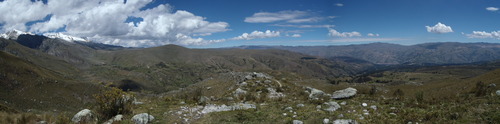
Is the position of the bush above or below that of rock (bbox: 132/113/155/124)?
above

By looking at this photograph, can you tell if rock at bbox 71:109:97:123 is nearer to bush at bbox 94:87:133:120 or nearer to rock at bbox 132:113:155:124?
bush at bbox 94:87:133:120

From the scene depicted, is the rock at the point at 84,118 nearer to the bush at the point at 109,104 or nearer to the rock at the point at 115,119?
the bush at the point at 109,104

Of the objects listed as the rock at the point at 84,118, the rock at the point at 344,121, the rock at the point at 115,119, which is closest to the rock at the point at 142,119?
the rock at the point at 115,119

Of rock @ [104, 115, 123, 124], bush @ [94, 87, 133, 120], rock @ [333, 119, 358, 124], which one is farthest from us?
bush @ [94, 87, 133, 120]

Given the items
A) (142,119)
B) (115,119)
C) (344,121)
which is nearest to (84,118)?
(115,119)

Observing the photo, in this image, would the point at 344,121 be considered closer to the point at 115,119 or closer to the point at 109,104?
the point at 115,119

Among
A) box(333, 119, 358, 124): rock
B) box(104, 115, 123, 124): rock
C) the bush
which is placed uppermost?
the bush

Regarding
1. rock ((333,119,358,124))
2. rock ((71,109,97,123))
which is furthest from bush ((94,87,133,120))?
rock ((333,119,358,124))

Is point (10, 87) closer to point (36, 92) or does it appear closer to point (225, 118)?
point (36, 92)

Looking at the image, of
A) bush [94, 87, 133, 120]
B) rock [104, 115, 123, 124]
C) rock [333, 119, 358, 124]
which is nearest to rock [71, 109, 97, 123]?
bush [94, 87, 133, 120]

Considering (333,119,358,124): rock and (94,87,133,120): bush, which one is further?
(94,87,133,120): bush

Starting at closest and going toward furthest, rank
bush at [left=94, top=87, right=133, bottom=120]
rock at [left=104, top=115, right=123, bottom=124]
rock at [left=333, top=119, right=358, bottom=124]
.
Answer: rock at [left=333, top=119, right=358, bottom=124], rock at [left=104, top=115, right=123, bottom=124], bush at [left=94, top=87, right=133, bottom=120]

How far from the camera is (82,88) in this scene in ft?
488

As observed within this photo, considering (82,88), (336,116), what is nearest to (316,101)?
(336,116)
